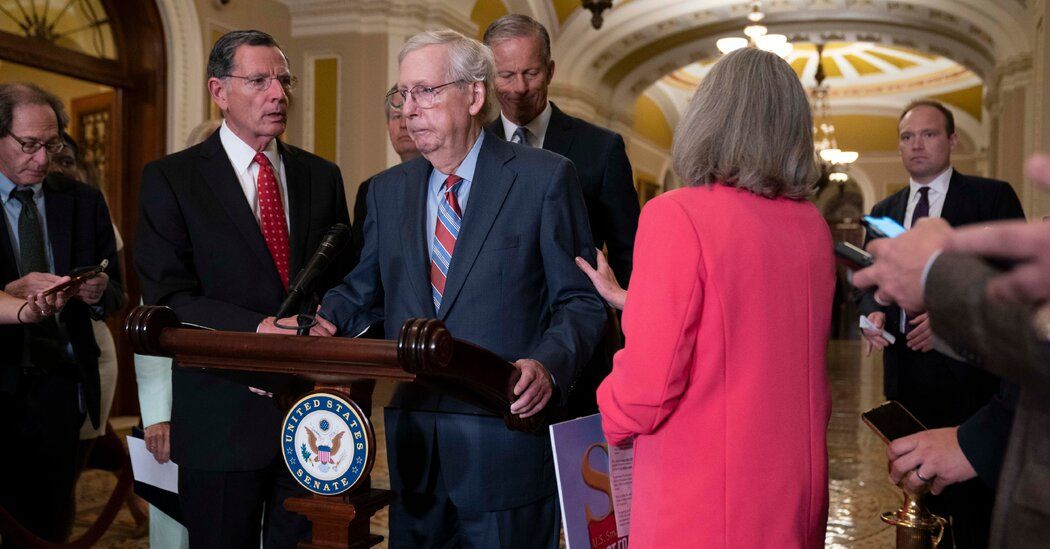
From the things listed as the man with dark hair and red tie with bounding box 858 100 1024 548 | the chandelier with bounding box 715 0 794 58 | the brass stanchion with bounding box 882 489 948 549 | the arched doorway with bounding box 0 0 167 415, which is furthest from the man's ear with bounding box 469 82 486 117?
the chandelier with bounding box 715 0 794 58

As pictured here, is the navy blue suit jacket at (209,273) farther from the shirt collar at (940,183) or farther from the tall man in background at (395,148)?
the shirt collar at (940,183)

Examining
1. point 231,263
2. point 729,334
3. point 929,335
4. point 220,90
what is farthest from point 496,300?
point 929,335

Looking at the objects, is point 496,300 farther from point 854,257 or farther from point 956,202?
point 956,202

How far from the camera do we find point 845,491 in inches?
194

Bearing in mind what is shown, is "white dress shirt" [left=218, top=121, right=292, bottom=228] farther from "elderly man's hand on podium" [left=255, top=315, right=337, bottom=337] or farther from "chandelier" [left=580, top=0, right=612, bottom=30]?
"chandelier" [left=580, top=0, right=612, bottom=30]

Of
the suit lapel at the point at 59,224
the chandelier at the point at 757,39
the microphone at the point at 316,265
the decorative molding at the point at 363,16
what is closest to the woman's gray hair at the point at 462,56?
the microphone at the point at 316,265

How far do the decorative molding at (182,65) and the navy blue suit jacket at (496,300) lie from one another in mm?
5537

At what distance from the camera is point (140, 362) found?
3.01 meters

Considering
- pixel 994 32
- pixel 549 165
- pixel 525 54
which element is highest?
pixel 994 32

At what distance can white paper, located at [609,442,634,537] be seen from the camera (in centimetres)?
179

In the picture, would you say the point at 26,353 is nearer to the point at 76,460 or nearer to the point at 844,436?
the point at 76,460

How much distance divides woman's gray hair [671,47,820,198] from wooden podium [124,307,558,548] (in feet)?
1.68

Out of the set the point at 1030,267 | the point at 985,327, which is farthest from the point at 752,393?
the point at 1030,267

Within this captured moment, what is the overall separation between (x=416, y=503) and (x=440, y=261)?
1.69 feet
